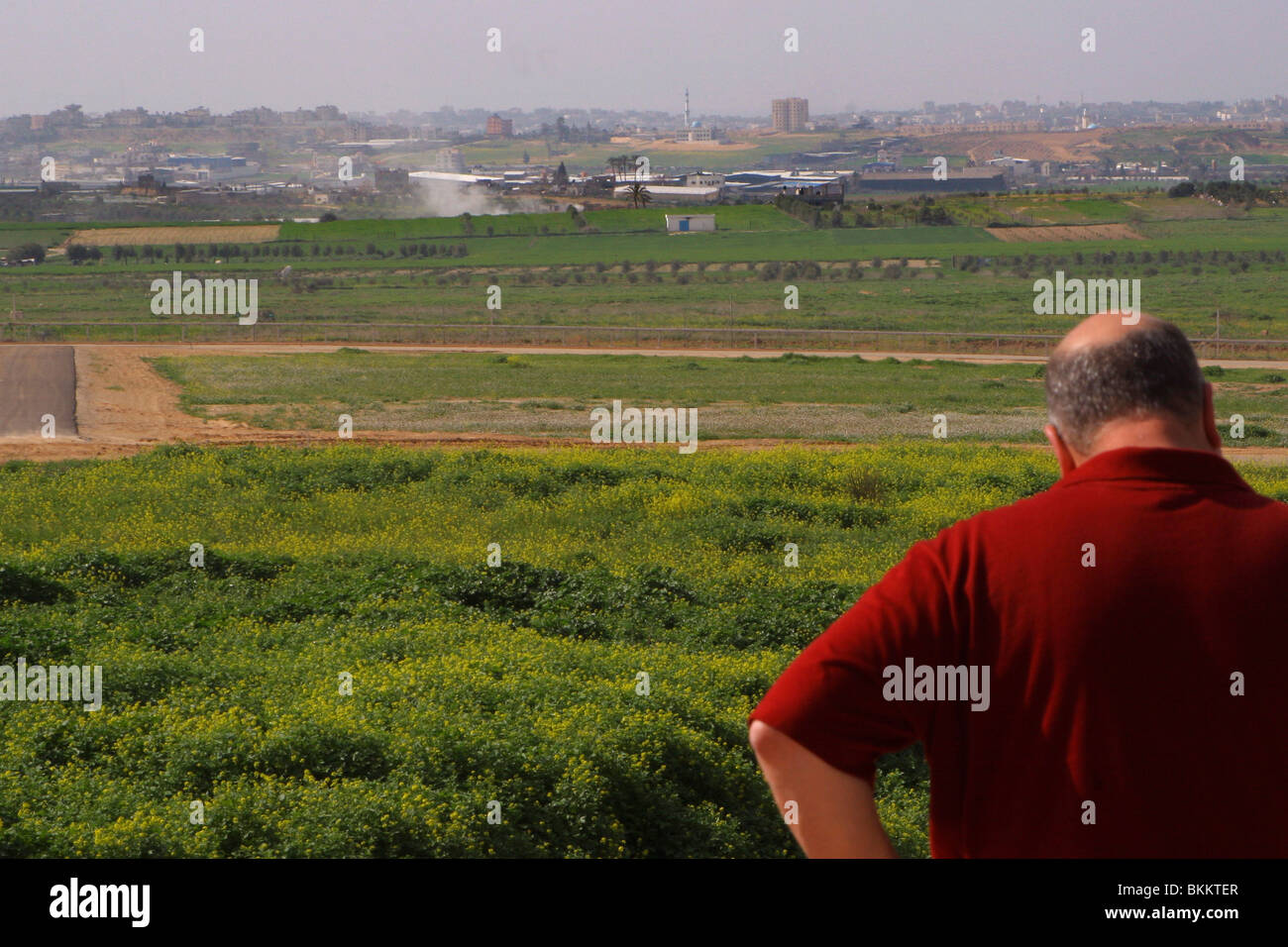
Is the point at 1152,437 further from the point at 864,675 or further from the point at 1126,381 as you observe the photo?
the point at 864,675

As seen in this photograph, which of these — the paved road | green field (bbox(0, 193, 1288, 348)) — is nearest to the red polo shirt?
the paved road

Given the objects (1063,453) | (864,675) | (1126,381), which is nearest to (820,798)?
(864,675)

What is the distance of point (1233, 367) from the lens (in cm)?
4550

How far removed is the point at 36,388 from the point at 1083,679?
40.5 meters

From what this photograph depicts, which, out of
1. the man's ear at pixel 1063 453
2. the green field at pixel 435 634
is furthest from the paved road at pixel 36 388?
the man's ear at pixel 1063 453

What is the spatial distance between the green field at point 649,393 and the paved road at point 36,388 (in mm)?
3237

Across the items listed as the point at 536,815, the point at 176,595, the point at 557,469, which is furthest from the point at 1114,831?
the point at 557,469

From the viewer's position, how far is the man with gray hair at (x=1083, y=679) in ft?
8.07

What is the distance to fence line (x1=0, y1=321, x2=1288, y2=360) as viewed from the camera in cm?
5378

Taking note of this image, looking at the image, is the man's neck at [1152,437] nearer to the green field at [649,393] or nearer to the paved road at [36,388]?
the green field at [649,393]

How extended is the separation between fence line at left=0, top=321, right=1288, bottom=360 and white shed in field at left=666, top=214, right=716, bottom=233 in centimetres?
6106

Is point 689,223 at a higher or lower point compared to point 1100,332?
higher

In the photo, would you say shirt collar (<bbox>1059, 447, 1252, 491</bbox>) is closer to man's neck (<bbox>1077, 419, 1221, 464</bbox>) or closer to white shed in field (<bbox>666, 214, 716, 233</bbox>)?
man's neck (<bbox>1077, 419, 1221, 464</bbox>)

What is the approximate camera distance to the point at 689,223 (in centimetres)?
11756
